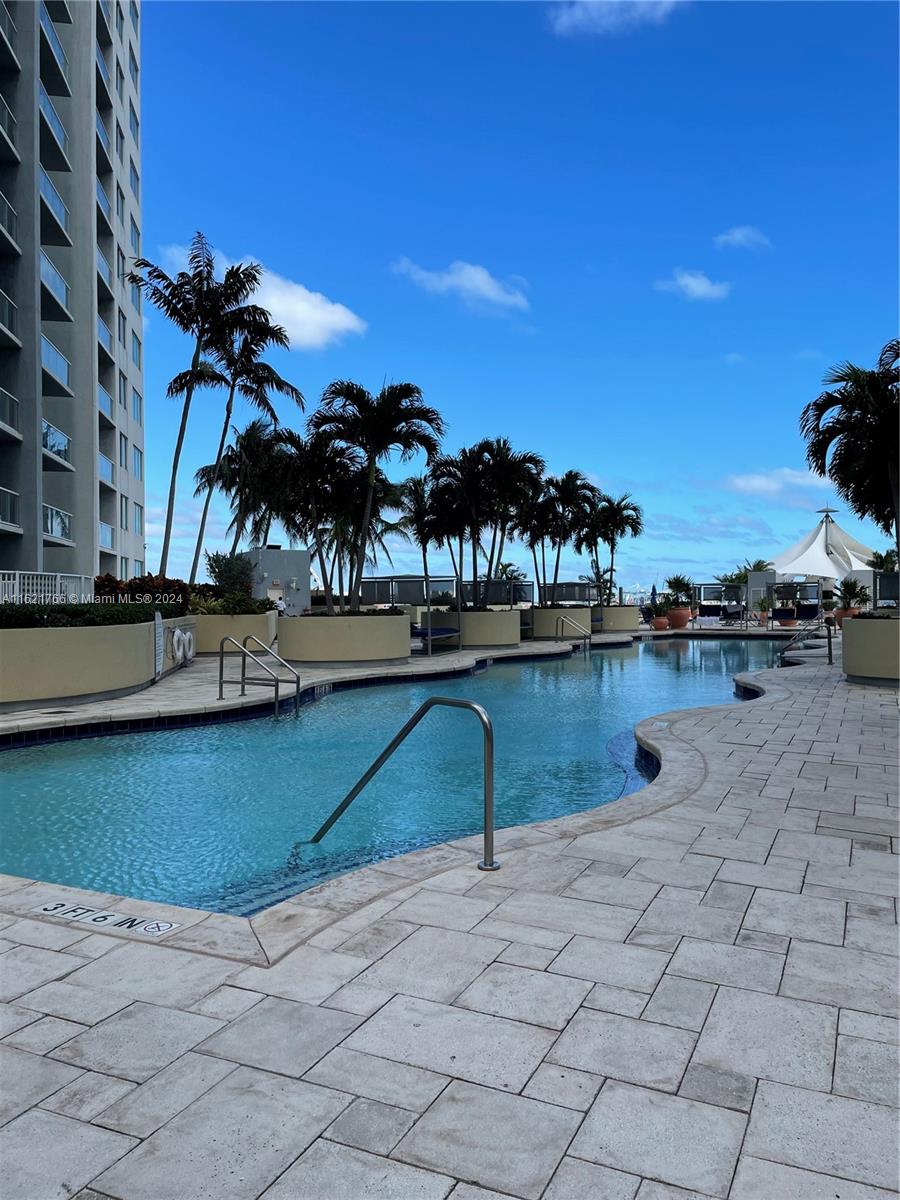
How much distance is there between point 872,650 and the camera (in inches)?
467

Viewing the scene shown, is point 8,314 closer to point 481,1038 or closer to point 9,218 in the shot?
point 9,218

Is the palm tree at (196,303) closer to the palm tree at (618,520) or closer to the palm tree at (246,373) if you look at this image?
the palm tree at (246,373)

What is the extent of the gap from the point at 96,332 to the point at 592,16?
70.3ft

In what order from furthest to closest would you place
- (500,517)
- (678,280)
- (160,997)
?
(500,517), (678,280), (160,997)

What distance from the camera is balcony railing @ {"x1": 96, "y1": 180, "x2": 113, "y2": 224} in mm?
28469

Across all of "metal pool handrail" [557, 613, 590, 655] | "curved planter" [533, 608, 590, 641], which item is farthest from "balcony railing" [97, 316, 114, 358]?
"metal pool handrail" [557, 613, 590, 655]

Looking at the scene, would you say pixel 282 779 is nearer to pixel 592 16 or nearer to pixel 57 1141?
pixel 57 1141

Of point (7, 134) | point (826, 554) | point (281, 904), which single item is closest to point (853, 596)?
point (826, 554)

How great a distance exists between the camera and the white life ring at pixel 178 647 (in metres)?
14.1

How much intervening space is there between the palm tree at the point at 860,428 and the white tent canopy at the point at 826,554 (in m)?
26.6

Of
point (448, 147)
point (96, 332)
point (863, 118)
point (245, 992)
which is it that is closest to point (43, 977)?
point (245, 992)

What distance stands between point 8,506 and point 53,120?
11.8 meters

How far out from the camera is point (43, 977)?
2.88 meters

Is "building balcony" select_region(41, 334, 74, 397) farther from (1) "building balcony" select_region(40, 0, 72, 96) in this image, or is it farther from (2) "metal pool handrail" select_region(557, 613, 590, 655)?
(2) "metal pool handrail" select_region(557, 613, 590, 655)
